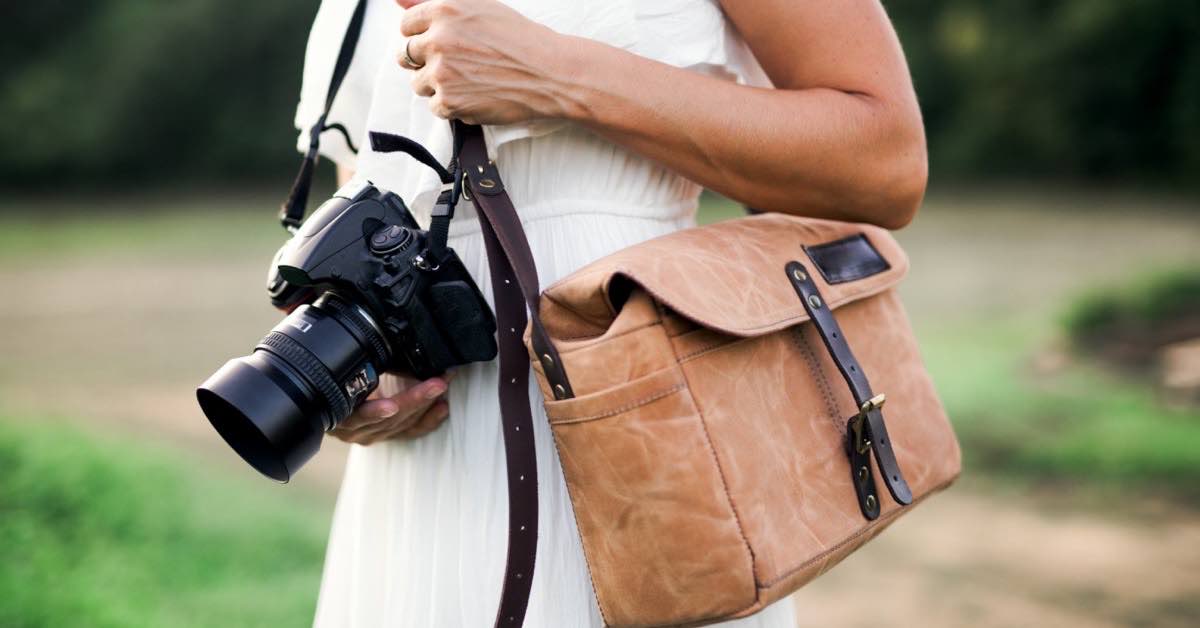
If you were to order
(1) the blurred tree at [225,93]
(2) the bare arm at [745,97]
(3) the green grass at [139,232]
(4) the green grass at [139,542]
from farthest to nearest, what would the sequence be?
(1) the blurred tree at [225,93]
(3) the green grass at [139,232]
(4) the green grass at [139,542]
(2) the bare arm at [745,97]

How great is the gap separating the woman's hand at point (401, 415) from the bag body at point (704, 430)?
180mm

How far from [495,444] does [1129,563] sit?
10.5ft

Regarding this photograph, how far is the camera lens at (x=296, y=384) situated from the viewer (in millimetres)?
1071

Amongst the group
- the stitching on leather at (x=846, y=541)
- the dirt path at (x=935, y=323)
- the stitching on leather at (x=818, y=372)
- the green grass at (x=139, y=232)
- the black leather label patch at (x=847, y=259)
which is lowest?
the green grass at (x=139, y=232)

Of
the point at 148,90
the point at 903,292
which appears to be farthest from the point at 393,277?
the point at 148,90

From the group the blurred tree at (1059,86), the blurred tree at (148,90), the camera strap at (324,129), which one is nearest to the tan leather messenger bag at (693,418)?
the camera strap at (324,129)

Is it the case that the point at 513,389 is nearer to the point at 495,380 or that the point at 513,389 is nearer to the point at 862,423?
the point at 495,380

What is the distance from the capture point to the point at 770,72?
3.96ft

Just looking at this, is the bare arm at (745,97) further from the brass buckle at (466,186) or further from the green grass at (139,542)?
the green grass at (139,542)

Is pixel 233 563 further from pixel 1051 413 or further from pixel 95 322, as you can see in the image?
pixel 95 322

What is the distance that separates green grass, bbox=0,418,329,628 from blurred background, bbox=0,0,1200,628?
0.04ft

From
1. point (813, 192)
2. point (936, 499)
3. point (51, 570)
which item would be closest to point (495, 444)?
point (813, 192)

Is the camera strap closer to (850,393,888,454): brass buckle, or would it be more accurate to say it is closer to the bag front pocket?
the bag front pocket

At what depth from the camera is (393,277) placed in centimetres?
111
